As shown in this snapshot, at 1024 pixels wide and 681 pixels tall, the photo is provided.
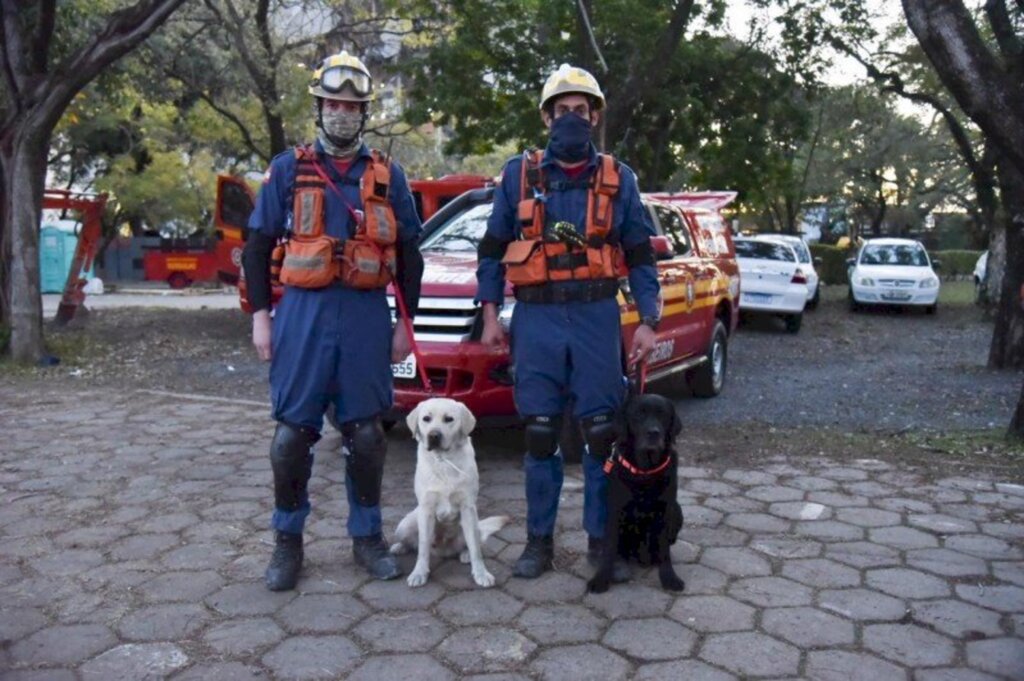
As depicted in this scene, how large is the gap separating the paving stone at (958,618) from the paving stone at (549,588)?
142 cm

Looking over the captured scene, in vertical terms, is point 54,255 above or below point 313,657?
above

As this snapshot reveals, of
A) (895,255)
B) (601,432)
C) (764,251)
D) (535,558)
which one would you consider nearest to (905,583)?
(601,432)

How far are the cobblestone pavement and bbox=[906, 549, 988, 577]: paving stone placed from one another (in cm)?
2

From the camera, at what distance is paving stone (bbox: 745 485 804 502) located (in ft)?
19.9

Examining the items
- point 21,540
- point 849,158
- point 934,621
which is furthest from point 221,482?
point 849,158

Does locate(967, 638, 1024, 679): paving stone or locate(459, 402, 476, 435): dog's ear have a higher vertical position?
locate(459, 402, 476, 435): dog's ear

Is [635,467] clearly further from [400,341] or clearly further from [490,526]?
[400,341]

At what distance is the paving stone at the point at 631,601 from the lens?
4.27 meters

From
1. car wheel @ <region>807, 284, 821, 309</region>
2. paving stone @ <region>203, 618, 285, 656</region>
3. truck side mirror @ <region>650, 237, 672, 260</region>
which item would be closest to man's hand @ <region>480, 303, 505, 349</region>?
paving stone @ <region>203, 618, 285, 656</region>

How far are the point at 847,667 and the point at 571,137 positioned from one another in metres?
2.44

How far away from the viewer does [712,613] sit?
4.27 m

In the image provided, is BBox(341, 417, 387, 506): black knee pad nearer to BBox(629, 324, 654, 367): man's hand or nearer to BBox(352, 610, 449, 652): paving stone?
BBox(352, 610, 449, 652): paving stone

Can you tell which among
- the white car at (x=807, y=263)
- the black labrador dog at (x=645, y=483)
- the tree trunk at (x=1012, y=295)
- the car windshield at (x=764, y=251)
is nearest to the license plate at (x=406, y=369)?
the black labrador dog at (x=645, y=483)

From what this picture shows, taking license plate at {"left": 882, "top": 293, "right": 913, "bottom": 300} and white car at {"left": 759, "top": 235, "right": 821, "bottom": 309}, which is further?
license plate at {"left": 882, "top": 293, "right": 913, "bottom": 300}
